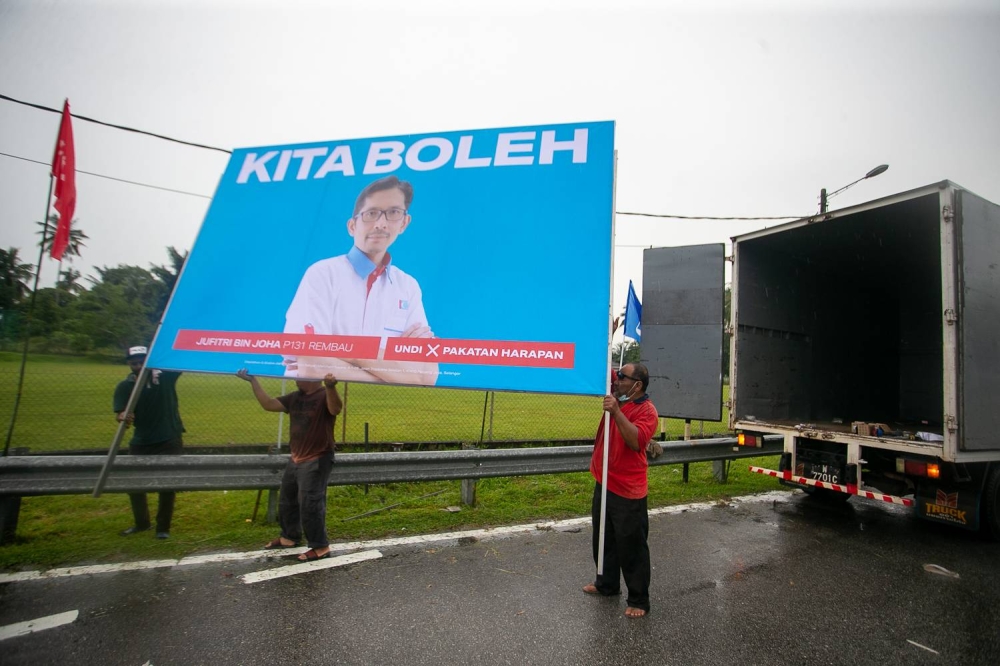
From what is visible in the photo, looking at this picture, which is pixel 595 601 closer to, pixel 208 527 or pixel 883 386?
pixel 208 527

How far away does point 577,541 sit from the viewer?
4512 mm

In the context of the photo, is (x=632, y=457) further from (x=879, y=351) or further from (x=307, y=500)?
(x=879, y=351)

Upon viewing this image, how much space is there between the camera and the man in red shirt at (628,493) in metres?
3.18

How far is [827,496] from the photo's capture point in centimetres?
652

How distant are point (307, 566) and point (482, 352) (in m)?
2.17

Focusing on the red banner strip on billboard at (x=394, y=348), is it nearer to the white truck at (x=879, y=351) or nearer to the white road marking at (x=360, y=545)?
the white road marking at (x=360, y=545)

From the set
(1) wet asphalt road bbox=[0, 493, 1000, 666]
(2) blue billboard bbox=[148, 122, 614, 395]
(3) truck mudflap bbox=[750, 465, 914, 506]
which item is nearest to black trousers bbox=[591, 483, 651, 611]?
(1) wet asphalt road bbox=[0, 493, 1000, 666]

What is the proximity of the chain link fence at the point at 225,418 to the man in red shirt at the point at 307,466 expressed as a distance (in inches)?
64.1

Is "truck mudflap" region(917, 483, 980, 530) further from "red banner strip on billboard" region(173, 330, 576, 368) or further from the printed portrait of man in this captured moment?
the printed portrait of man

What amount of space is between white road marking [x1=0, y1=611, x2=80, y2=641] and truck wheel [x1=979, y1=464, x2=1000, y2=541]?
287 inches

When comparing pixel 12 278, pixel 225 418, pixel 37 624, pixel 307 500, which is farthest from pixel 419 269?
pixel 12 278

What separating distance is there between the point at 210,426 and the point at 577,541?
8512 mm

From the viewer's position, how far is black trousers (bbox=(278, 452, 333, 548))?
3.86 m

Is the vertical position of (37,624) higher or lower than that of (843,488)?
lower
